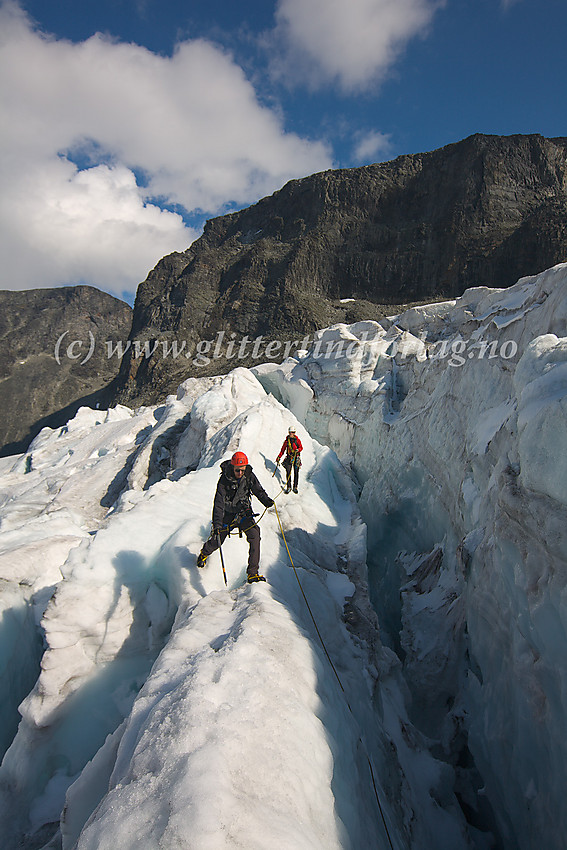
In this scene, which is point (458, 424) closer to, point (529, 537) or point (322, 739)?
point (529, 537)

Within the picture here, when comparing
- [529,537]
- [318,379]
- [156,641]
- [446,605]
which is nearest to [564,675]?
[529,537]

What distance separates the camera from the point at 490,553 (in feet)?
10.6

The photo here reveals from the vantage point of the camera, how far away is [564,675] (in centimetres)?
212

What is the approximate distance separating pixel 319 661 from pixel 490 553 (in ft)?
5.17

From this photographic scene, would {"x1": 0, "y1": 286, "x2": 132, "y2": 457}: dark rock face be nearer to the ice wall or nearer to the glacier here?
the ice wall

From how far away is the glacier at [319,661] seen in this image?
1.71 meters

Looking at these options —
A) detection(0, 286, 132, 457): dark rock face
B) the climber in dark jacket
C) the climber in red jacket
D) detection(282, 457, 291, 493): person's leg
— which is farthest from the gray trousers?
detection(0, 286, 132, 457): dark rock face

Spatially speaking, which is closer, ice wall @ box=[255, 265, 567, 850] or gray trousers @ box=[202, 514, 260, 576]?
ice wall @ box=[255, 265, 567, 850]

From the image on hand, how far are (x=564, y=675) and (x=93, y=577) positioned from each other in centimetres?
310

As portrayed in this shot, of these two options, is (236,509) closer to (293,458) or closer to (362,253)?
(293,458)

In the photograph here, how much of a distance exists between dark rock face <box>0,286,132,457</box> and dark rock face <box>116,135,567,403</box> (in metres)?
9.66

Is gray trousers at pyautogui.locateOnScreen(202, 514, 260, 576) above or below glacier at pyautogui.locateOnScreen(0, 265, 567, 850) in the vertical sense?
above

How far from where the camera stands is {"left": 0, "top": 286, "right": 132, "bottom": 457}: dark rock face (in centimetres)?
4247

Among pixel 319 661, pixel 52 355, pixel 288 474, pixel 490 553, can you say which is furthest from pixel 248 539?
pixel 52 355
